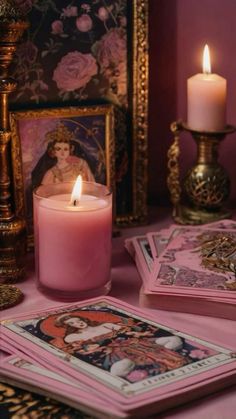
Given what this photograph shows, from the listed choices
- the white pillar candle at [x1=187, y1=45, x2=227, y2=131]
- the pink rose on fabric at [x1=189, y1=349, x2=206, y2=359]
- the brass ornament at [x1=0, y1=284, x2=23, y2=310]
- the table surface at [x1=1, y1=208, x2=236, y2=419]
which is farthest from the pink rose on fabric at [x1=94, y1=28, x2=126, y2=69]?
the pink rose on fabric at [x1=189, y1=349, x2=206, y2=359]

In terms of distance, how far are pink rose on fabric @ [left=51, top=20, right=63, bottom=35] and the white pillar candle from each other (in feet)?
0.64

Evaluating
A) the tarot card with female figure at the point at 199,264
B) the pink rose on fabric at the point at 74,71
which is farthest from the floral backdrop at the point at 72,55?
the tarot card with female figure at the point at 199,264

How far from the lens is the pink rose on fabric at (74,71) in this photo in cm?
101

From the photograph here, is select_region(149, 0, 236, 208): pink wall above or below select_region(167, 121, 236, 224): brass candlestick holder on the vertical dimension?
above

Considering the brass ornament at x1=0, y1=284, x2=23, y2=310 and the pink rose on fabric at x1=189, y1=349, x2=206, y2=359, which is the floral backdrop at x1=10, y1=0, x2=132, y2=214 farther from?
the pink rose on fabric at x1=189, y1=349, x2=206, y2=359

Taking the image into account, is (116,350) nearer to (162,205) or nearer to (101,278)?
(101,278)

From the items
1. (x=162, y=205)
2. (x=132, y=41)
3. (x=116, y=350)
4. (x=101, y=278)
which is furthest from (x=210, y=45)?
(x=116, y=350)

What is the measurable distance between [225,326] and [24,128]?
0.37 m

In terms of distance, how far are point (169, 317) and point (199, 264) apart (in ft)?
0.31

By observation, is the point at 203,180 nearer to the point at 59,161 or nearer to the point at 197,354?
the point at 59,161

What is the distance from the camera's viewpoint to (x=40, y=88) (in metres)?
1.00

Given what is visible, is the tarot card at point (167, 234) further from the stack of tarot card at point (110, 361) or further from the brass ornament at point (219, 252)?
the stack of tarot card at point (110, 361)

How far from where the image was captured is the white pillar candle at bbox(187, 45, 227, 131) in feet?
3.50

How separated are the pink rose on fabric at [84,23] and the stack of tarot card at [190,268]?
0.28 meters
